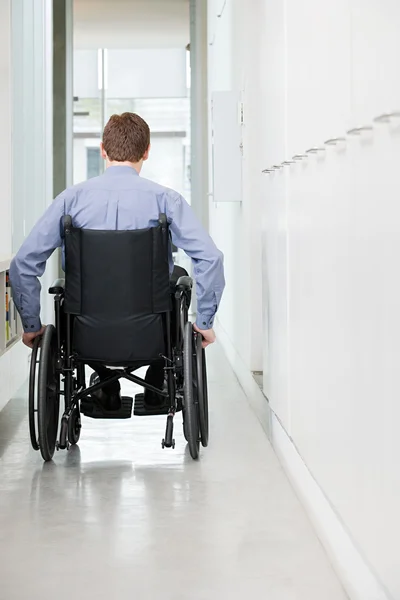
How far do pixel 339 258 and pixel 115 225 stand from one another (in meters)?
1.40

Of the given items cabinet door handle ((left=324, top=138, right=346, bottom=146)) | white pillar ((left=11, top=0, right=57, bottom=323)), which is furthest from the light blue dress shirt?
white pillar ((left=11, top=0, right=57, bottom=323))

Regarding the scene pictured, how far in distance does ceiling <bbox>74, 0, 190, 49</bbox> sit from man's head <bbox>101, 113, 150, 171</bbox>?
25.8 ft

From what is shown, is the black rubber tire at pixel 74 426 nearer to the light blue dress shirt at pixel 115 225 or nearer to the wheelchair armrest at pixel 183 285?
the light blue dress shirt at pixel 115 225

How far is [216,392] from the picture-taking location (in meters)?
5.52

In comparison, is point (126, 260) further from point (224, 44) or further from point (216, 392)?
point (224, 44)

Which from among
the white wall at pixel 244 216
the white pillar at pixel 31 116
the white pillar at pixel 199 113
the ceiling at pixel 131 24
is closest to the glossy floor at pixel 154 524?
the white wall at pixel 244 216

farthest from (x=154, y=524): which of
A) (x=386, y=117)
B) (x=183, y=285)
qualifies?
(x=386, y=117)

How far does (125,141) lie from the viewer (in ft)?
13.1

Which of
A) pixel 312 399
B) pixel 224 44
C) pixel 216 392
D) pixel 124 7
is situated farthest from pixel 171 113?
pixel 312 399

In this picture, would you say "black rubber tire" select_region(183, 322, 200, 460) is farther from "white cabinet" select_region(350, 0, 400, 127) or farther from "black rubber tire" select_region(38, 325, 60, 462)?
"white cabinet" select_region(350, 0, 400, 127)

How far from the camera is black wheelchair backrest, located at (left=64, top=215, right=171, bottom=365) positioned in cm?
364

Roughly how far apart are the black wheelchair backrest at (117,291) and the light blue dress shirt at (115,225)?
0.12m

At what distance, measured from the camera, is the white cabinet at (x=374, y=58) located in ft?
6.22

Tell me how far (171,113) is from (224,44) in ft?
14.9
